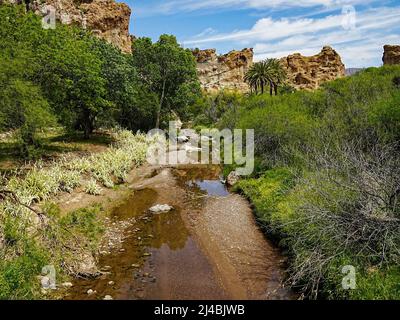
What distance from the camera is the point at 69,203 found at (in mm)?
16609

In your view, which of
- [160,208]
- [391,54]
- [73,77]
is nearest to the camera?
[160,208]

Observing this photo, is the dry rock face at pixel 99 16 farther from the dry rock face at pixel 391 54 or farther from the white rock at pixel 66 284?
the dry rock face at pixel 391 54

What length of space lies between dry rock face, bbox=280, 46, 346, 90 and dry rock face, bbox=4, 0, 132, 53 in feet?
212

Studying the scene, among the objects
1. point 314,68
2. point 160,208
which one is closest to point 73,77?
point 160,208

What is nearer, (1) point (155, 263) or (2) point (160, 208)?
(1) point (155, 263)

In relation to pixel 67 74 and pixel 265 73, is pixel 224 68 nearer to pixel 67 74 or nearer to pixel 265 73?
pixel 265 73

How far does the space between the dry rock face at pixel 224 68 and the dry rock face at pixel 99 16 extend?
49.0m

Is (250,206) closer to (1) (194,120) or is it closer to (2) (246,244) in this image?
(2) (246,244)

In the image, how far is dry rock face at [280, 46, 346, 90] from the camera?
122 metres

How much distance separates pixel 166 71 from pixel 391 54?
105468 mm

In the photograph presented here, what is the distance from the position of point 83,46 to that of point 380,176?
881 inches

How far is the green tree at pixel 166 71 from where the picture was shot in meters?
40.3

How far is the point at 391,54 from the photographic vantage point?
119 meters
